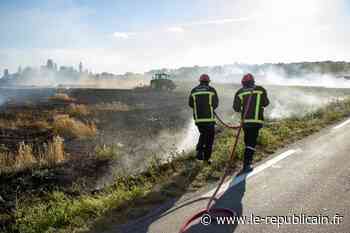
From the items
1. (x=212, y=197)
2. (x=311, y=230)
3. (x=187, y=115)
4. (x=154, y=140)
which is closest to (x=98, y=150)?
(x=154, y=140)

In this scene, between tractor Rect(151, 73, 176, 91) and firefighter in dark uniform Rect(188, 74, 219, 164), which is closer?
firefighter in dark uniform Rect(188, 74, 219, 164)

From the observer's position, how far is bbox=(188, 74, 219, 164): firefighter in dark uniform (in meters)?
8.05

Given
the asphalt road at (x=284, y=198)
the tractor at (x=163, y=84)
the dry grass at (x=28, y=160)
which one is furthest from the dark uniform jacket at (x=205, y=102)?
the tractor at (x=163, y=84)

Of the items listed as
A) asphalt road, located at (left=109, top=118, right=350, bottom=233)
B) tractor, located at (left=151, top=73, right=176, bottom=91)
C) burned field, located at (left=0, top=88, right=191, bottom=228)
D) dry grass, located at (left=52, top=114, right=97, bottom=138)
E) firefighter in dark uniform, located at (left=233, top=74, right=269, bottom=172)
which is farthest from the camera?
tractor, located at (left=151, top=73, right=176, bottom=91)

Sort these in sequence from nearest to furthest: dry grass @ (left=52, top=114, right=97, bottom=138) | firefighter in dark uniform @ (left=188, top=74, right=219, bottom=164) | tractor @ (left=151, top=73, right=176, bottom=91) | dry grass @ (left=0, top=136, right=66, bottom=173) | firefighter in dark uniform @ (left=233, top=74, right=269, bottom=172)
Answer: firefighter in dark uniform @ (left=233, top=74, right=269, bottom=172) < firefighter in dark uniform @ (left=188, top=74, right=219, bottom=164) < dry grass @ (left=0, top=136, right=66, bottom=173) < dry grass @ (left=52, top=114, right=97, bottom=138) < tractor @ (left=151, top=73, right=176, bottom=91)

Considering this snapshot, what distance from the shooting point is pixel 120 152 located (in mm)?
11844

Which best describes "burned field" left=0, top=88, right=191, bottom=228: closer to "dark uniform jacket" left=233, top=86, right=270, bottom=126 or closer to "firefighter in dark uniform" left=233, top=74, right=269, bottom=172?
"firefighter in dark uniform" left=233, top=74, right=269, bottom=172

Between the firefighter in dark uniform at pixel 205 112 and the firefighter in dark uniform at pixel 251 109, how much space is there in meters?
0.71

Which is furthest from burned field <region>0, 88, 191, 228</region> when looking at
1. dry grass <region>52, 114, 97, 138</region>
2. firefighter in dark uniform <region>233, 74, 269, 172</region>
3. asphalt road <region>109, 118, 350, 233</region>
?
asphalt road <region>109, 118, 350, 233</region>

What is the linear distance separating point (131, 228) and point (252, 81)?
4067mm

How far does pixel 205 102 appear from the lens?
8.07 metres

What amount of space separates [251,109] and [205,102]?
1084 millimetres

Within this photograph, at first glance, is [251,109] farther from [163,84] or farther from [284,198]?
[163,84]

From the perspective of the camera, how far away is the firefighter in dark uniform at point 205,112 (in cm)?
805
